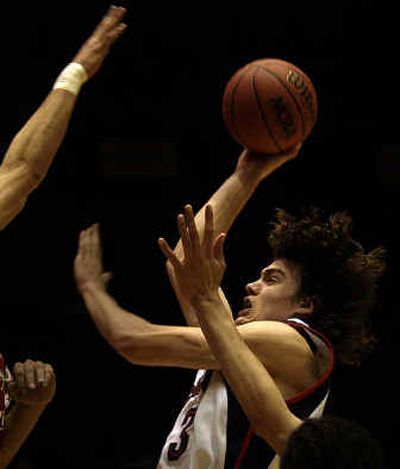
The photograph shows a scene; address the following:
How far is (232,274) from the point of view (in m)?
6.12

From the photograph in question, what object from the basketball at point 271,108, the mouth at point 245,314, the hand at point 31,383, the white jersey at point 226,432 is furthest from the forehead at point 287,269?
the hand at point 31,383

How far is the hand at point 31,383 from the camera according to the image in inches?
108

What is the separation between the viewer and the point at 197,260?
2.48m

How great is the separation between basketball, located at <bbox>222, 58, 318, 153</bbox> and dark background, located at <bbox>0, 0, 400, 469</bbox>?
2.54 m

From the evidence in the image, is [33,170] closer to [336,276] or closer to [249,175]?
[249,175]

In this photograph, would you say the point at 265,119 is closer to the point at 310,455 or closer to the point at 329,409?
the point at 310,455

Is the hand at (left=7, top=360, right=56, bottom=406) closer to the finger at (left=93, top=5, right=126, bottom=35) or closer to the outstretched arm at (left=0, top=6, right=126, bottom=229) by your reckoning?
the outstretched arm at (left=0, top=6, right=126, bottom=229)

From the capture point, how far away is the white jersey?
9.45ft

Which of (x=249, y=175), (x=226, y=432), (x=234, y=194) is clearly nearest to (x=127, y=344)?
(x=226, y=432)

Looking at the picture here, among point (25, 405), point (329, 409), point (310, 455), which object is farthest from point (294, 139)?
point (329, 409)

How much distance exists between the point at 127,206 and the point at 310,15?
1.59 metres

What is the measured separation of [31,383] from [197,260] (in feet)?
1.97

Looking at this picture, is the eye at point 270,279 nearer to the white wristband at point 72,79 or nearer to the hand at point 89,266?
the hand at point 89,266

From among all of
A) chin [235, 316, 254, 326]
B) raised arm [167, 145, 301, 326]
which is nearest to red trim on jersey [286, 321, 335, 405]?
chin [235, 316, 254, 326]
